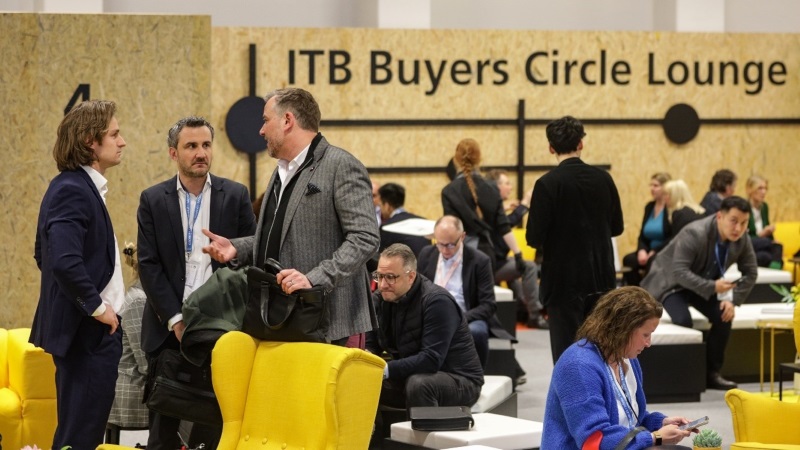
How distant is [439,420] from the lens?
5.59 metres

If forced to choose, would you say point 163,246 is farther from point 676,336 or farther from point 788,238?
point 788,238

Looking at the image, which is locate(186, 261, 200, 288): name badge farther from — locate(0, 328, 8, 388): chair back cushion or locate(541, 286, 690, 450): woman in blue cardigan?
locate(0, 328, 8, 388): chair back cushion

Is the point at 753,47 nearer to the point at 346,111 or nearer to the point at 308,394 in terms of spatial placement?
the point at 346,111

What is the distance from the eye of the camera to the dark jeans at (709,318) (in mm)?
8250

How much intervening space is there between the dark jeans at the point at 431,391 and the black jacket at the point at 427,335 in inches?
1.6

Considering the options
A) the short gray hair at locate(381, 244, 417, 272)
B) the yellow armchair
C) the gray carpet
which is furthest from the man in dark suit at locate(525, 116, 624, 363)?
the yellow armchair

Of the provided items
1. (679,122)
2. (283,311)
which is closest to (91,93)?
(283,311)

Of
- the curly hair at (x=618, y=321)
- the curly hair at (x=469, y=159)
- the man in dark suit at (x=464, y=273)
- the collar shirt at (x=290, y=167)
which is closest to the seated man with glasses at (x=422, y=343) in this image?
the man in dark suit at (x=464, y=273)

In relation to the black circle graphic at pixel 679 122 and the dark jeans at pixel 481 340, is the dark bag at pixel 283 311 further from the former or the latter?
the black circle graphic at pixel 679 122

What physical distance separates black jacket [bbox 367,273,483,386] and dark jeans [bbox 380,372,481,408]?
0.14 feet

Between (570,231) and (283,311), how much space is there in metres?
2.35

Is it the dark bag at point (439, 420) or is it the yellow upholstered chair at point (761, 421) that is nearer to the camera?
the yellow upholstered chair at point (761, 421)

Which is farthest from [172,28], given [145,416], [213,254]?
[213,254]

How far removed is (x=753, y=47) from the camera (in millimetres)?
13359
